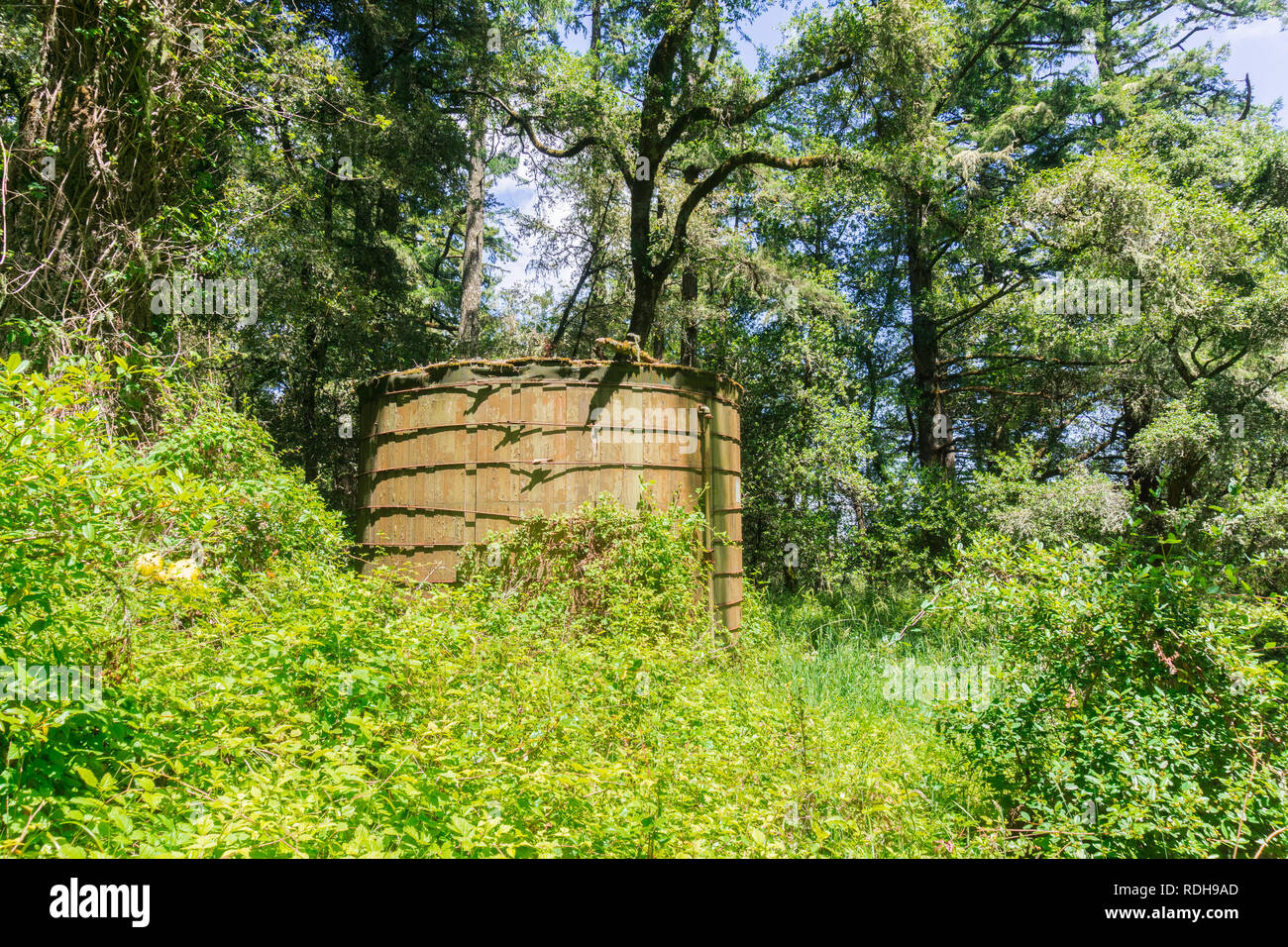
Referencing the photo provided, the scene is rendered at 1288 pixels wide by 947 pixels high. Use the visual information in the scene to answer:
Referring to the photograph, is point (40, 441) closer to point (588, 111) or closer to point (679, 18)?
point (588, 111)

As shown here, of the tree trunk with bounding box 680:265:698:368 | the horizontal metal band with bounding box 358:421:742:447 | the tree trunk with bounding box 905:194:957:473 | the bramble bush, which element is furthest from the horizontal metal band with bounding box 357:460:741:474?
the tree trunk with bounding box 905:194:957:473

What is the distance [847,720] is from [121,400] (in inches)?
260

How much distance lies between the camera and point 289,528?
5723 mm

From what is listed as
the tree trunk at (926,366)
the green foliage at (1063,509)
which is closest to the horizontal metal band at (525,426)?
the green foliage at (1063,509)

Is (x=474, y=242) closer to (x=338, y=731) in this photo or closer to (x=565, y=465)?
(x=565, y=465)

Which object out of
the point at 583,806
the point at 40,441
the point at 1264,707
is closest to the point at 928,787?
the point at 1264,707

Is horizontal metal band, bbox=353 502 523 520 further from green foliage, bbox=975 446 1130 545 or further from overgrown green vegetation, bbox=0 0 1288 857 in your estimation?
green foliage, bbox=975 446 1130 545

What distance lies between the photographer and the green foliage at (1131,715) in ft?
9.32

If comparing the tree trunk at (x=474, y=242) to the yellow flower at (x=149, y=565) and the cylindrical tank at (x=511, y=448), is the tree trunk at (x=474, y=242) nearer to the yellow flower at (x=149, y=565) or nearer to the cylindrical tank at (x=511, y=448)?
the cylindrical tank at (x=511, y=448)

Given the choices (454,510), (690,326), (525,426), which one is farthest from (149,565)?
(690,326)

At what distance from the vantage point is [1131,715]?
3.13m

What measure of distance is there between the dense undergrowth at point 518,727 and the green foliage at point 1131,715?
16 millimetres

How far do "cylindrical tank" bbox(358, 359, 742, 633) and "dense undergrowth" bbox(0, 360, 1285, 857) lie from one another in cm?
206

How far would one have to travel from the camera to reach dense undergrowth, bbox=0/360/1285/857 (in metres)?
2.40
